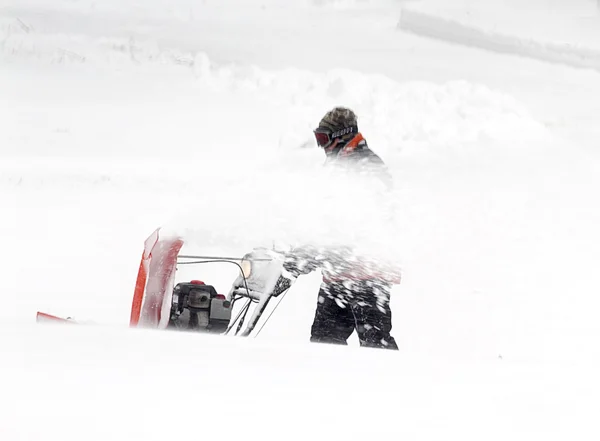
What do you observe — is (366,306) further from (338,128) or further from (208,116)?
(208,116)

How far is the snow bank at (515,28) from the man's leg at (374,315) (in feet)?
23.3

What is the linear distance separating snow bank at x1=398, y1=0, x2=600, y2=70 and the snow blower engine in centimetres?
725

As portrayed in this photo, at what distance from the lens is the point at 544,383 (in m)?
2.19

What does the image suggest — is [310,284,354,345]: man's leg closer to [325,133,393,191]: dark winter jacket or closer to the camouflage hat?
[325,133,393,191]: dark winter jacket

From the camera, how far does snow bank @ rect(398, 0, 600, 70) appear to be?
9.55 meters

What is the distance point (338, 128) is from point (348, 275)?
25.6 inches

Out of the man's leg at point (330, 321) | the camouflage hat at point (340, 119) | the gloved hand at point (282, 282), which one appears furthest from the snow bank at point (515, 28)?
the gloved hand at point (282, 282)

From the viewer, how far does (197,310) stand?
3.32 metres

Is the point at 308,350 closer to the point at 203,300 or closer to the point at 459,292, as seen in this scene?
the point at 203,300

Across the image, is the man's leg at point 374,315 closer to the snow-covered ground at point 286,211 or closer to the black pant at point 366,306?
the black pant at point 366,306

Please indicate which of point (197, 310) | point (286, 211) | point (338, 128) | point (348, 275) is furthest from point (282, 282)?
point (338, 128)

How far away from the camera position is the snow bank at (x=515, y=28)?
955 centimetres

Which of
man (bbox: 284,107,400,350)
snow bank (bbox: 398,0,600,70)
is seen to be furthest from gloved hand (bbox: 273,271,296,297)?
snow bank (bbox: 398,0,600,70)

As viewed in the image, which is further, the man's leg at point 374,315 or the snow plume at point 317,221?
the snow plume at point 317,221
